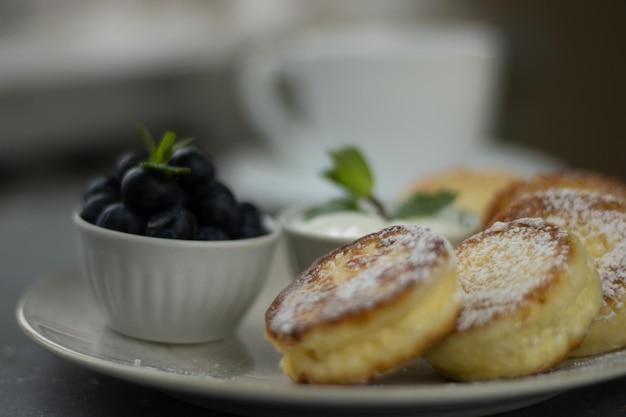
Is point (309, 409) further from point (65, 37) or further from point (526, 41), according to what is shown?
point (526, 41)

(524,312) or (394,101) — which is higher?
(524,312)

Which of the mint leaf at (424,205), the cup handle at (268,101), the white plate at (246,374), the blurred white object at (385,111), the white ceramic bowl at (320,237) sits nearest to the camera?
the white plate at (246,374)

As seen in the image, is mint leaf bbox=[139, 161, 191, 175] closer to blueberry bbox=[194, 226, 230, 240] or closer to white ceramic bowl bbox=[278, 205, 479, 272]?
blueberry bbox=[194, 226, 230, 240]

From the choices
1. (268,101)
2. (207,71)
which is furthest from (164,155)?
(207,71)

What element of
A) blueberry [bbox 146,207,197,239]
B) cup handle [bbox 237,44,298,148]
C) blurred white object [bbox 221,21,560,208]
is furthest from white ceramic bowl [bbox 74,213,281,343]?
cup handle [bbox 237,44,298,148]

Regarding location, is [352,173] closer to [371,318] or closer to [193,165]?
[193,165]

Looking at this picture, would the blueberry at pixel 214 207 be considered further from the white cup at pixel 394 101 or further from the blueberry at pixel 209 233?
the white cup at pixel 394 101

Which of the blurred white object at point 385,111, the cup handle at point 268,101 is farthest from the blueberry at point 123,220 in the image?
the cup handle at point 268,101
